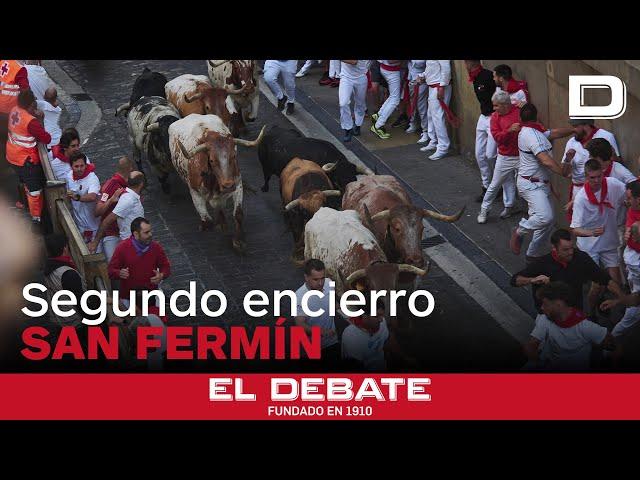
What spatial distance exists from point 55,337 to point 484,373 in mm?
4585

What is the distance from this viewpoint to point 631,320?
42.2 feet

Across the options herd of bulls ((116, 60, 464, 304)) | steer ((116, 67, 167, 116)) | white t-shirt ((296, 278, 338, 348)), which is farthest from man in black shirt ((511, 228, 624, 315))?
steer ((116, 67, 167, 116))

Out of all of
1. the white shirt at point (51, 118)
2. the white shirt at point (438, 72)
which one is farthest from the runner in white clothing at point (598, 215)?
the white shirt at point (51, 118)

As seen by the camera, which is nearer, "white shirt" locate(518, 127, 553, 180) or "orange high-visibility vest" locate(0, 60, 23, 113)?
"white shirt" locate(518, 127, 553, 180)

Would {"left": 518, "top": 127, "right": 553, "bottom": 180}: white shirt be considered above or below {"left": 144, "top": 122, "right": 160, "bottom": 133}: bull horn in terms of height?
below

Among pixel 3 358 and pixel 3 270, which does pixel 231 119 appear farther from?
pixel 3 358

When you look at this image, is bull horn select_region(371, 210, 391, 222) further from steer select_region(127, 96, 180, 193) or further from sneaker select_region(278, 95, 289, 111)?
sneaker select_region(278, 95, 289, 111)

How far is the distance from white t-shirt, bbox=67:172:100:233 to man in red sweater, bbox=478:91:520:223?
188 inches

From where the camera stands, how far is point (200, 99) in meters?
17.8

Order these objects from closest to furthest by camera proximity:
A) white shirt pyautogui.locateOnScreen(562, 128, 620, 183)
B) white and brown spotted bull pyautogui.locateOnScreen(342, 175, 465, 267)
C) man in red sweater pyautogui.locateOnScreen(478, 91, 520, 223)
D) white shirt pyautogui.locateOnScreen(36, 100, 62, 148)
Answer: white and brown spotted bull pyautogui.locateOnScreen(342, 175, 465, 267) < white shirt pyautogui.locateOnScreen(562, 128, 620, 183) < man in red sweater pyautogui.locateOnScreen(478, 91, 520, 223) < white shirt pyautogui.locateOnScreen(36, 100, 62, 148)

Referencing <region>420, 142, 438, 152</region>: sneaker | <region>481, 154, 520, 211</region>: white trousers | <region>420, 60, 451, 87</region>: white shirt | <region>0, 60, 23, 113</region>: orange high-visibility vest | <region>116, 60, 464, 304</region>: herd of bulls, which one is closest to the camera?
<region>116, 60, 464, 304</region>: herd of bulls

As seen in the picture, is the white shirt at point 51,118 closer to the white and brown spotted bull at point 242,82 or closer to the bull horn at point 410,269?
the white and brown spotted bull at point 242,82

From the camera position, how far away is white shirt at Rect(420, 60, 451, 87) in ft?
58.9

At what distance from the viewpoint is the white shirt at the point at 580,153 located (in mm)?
13984
